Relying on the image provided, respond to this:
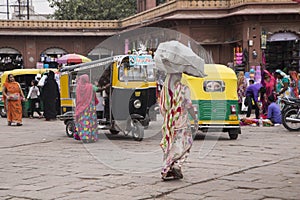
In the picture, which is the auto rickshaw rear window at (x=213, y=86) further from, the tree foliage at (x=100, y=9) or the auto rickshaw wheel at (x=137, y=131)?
the tree foliage at (x=100, y=9)

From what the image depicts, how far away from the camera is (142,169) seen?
7586mm

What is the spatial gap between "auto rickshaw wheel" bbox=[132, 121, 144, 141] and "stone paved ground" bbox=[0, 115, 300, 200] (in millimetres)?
131

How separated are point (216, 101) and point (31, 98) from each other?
9174 millimetres

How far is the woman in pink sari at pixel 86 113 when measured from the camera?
10.8m

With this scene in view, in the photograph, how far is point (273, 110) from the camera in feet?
46.7

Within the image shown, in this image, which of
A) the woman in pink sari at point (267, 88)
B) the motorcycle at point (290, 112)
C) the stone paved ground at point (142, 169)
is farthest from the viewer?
the woman in pink sari at point (267, 88)

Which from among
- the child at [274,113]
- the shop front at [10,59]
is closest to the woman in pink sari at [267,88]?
the child at [274,113]

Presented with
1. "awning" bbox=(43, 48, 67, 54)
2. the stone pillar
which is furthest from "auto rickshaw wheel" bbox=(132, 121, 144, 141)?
"awning" bbox=(43, 48, 67, 54)

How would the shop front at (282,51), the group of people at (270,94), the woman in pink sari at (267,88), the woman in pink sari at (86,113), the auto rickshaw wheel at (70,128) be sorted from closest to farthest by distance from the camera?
the woman in pink sari at (86,113) → the auto rickshaw wheel at (70,128) → the group of people at (270,94) → the woman in pink sari at (267,88) → the shop front at (282,51)

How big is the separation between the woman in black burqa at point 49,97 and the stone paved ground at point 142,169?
5813 mm

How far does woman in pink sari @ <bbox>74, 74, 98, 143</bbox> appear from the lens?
1081 centimetres

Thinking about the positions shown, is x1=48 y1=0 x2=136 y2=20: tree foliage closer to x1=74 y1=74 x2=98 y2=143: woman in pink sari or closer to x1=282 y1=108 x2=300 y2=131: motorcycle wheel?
x1=282 y1=108 x2=300 y2=131: motorcycle wheel

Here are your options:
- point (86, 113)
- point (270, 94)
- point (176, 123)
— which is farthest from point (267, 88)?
point (176, 123)

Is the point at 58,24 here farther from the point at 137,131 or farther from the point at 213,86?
the point at 213,86
